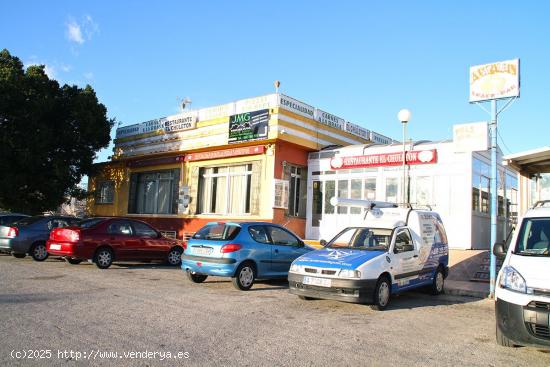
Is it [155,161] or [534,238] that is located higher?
[155,161]

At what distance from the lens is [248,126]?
1919 centimetres

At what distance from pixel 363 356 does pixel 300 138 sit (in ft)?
47.0

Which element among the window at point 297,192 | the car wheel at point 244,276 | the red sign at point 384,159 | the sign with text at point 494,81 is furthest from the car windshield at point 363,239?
the window at point 297,192

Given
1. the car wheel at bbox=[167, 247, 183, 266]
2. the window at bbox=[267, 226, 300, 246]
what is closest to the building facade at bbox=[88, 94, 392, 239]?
the car wheel at bbox=[167, 247, 183, 266]

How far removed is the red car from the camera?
1247cm

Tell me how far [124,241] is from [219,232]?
13.9 ft

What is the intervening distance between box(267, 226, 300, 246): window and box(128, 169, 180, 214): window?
41.5 feet

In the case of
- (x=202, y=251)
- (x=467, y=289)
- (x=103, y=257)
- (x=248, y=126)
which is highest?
(x=248, y=126)

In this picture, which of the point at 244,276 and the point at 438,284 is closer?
the point at 244,276

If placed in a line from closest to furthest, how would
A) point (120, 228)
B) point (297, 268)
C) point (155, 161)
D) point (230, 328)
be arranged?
1. point (230, 328)
2. point (297, 268)
3. point (120, 228)
4. point (155, 161)

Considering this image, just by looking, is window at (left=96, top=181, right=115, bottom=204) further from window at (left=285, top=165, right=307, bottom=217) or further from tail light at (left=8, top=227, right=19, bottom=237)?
tail light at (left=8, top=227, right=19, bottom=237)

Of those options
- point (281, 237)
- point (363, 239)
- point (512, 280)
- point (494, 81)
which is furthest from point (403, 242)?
point (494, 81)

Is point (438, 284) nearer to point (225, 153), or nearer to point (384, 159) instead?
point (384, 159)

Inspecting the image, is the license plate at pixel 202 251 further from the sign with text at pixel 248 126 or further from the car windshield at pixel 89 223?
the sign with text at pixel 248 126
